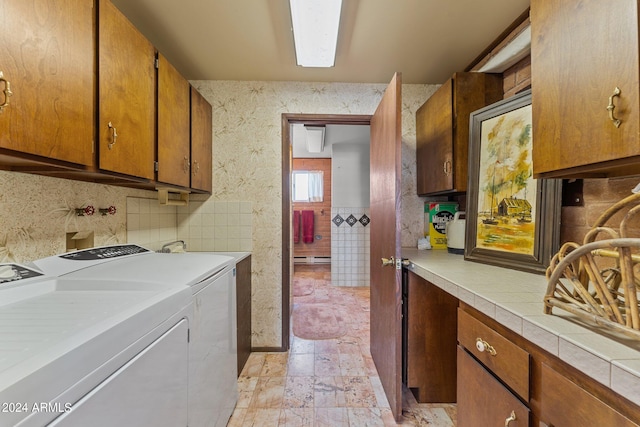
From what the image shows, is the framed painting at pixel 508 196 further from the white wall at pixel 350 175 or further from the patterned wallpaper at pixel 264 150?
the white wall at pixel 350 175

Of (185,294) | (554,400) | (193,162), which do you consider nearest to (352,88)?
(193,162)

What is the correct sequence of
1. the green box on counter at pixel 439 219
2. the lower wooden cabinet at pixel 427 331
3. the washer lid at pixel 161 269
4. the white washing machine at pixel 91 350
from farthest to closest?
the green box on counter at pixel 439 219 < the lower wooden cabinet at pixel 427 331 < the washer lid at pixel 161 269 < the white washing machine at pixel 91 350

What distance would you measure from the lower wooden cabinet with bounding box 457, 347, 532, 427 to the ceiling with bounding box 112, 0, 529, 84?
1.76 metres

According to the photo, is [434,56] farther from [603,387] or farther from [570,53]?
[603,387]

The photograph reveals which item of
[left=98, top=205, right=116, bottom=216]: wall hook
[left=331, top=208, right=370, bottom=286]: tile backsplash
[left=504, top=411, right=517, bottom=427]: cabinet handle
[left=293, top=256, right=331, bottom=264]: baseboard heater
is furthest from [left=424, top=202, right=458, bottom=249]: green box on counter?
[left=293, top=256, right=331, bottom=264]: baseboard heater

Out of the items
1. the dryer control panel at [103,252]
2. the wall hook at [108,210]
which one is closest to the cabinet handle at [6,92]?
the dryer control panel at [103,252]

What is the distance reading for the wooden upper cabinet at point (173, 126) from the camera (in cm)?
150

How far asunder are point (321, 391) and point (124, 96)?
202 centimetres

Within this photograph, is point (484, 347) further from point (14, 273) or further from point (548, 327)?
point (14, 273)

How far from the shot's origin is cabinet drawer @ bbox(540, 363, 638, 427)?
0.52m

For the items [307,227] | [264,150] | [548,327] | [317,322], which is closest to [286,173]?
[264,150]

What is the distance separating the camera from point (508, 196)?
4.34 ft

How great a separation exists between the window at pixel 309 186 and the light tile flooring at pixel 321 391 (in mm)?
3591

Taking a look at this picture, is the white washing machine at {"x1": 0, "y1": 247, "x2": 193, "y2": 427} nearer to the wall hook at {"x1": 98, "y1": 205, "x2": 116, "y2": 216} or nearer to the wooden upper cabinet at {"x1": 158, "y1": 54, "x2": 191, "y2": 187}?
the wall hook at {"x1": 98, "y1": 205, "x2": 116, "y2": 216}
